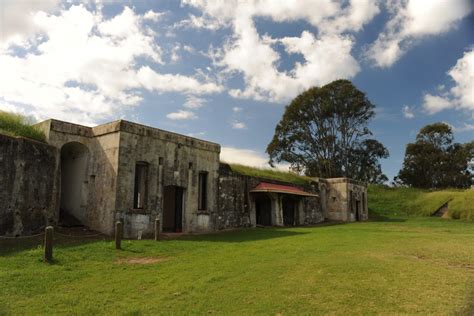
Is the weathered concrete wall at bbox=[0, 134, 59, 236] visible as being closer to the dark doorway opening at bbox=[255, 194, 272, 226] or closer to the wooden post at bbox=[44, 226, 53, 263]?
the wooden post at bbox=[44, 226, 53, 263]

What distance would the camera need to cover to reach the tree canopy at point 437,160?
46.3m

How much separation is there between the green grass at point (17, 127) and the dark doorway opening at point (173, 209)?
21.8ft

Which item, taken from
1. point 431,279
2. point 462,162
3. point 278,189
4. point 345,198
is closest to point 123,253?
point 431,279

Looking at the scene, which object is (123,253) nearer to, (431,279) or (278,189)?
(431,279)

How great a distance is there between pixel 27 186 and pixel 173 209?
334 inches

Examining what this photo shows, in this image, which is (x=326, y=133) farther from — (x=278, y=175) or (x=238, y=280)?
(x=238, y=280)

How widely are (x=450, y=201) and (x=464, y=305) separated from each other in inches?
1161

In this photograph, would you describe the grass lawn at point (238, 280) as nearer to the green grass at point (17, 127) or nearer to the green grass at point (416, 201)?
the green grass at point (17, 127)

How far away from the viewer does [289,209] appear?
2642 cm

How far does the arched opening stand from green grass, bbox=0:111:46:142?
166 cm

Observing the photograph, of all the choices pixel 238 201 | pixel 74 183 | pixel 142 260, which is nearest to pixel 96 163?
pixel 74 183

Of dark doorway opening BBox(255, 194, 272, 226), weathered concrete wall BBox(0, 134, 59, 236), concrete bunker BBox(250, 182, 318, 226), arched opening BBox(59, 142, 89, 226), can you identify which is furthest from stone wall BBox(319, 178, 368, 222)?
weathered concrete wall BBox(0, 134, 59, 236)

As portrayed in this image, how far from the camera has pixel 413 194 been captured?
39.1 m

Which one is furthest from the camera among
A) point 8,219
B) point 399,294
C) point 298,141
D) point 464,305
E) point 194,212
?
point 298,141
